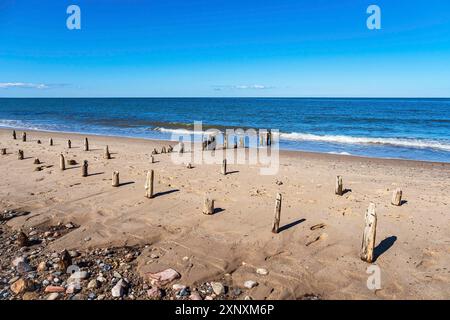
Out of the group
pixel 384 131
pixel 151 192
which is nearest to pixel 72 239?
pixel 151 192

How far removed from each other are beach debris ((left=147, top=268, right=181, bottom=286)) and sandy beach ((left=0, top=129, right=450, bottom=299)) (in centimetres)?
18

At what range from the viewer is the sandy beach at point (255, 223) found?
6883mm

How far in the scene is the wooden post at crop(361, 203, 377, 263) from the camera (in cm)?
723

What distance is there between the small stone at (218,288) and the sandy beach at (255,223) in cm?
23

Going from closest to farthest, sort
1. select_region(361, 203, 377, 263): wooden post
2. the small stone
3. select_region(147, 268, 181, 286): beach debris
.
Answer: the small stone
select_region(147, 268, 181, 286): beach debris
select_region(361, 203, 377, 263): wooden post

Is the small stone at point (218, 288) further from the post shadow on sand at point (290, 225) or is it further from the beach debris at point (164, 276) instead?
Result: the post shadow on sand at point (290, 225)

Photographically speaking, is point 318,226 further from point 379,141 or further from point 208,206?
point 379,141

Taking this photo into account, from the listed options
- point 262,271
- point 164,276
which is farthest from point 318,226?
point 164,276

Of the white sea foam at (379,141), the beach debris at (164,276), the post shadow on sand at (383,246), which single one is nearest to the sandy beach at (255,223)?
the post shadow on sand at (383,246)

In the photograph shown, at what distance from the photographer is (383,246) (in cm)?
841

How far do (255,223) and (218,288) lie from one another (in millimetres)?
3611

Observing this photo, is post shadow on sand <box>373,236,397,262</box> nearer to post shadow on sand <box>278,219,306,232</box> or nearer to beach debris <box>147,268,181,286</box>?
post shadow on sand <box>278,219,306,232</box>

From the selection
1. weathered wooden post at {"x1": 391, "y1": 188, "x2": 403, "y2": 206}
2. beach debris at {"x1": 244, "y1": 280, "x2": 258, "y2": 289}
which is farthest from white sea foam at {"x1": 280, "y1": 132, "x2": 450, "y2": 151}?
beach debris at {"x1": 244, "y1": 280, "x2": 258, "y2": 289}

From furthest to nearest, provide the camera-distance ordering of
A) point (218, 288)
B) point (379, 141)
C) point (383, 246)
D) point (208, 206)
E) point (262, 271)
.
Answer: point (379, 141) < point (208, 206) < point (383, 246) < point (262, 271) < point (218, 288)
